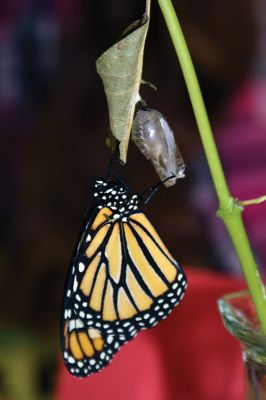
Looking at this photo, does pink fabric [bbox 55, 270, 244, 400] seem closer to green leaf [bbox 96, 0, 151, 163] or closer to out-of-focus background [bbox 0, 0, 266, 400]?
green leaf [bbox 96, 0, 151, 163]

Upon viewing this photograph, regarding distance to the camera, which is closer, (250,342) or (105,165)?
(250,342)

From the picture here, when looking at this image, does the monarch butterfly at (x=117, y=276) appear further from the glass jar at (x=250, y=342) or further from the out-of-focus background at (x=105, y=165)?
the out-of-focus background at (x=105, y=165)

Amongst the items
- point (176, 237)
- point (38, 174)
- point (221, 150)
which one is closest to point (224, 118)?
point (221, 150)

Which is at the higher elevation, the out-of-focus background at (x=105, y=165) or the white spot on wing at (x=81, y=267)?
the out-of-focus background at (x=105, y=165)

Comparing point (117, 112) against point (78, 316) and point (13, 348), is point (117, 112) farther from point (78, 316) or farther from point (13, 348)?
point (13, 348)

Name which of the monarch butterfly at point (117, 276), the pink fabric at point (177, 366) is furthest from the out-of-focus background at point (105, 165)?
the monarch butterfly at point (117, 276)

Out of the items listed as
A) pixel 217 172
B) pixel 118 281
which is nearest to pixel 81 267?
pixel 118 281

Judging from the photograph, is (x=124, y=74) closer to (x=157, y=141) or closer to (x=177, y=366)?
(x=157, y=141)
